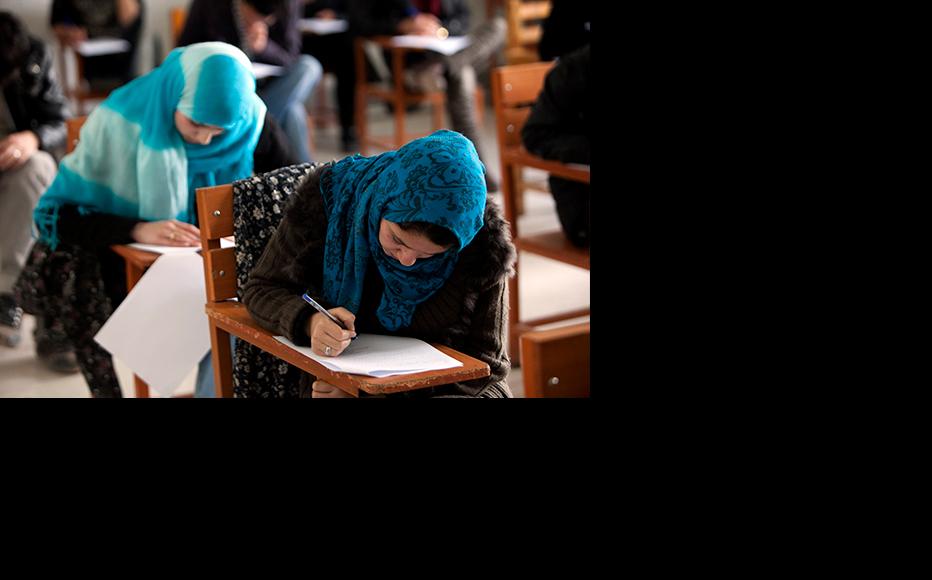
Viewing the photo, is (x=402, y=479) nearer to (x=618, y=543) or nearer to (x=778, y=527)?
(x=618, y=543)

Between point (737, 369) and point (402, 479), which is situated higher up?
point (737, 369)

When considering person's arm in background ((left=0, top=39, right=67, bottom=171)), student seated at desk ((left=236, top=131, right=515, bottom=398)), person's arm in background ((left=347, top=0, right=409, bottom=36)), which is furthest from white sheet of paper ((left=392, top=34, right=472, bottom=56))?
student seated at desk ((left=236, top=131, right=515, bottom=398))

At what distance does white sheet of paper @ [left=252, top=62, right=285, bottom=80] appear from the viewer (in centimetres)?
273

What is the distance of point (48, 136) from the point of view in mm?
3242

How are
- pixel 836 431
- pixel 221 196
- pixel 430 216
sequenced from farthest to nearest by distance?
pixel 221 196, pixel 430 216, pixel 836 431

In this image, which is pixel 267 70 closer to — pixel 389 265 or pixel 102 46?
pixel 389 265

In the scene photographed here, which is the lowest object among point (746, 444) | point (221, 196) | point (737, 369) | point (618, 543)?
point (618, 543)

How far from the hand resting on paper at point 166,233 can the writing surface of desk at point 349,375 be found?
33 cm

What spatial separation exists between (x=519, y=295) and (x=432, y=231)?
5.30 ft

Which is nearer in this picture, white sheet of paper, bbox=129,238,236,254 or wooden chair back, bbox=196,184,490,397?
wooden chair back, bbox=196,184,490,397

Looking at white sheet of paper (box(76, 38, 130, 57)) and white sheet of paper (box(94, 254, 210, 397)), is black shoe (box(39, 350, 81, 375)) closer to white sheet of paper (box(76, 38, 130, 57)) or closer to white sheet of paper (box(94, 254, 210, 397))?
white sheet of paper (box(94, 254, 210, 397))

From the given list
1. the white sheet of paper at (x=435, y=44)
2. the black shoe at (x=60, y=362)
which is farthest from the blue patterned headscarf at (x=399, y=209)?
the white sheet of paper at (x=435, y=44)

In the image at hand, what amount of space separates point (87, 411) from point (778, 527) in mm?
966

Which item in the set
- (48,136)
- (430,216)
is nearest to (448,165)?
(430,216)
